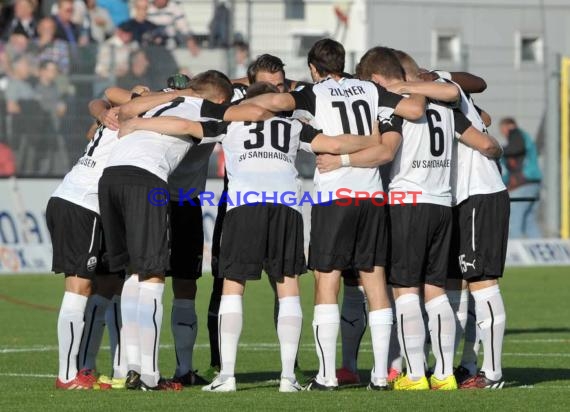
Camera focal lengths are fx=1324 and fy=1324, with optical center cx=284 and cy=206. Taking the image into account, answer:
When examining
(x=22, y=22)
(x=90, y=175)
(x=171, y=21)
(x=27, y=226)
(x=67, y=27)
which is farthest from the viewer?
(x=171, y=21)

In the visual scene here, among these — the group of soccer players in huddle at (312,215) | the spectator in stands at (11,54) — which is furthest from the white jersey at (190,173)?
the spectator in stands at (11,54)

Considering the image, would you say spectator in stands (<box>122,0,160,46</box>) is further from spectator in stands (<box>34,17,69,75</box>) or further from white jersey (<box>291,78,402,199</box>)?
white jersey (<box>291,78,402,199</box>)

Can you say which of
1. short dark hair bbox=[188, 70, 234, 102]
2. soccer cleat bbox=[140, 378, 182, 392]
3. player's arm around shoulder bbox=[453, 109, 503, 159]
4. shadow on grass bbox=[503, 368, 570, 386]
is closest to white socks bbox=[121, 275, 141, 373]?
soccer cleat bbox=[140, 378, 182, 392]

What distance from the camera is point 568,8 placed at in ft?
93.5

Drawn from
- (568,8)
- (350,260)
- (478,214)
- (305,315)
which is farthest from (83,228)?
(568,8)

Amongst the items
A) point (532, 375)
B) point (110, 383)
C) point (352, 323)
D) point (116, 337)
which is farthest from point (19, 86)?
point (532, 375)

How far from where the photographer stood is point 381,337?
9500 mm

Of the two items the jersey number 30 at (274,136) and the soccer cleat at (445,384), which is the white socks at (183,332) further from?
the soccer cleat at (445,384)

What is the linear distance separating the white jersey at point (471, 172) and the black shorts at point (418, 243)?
37 centimetres

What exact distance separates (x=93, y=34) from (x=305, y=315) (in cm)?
1041

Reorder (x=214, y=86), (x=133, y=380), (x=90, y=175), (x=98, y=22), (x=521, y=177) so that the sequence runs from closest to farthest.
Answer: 1. (x=133, y=380)
2. (x=214, y=86)
3. (x=90, y=175)
4. (x=521, y=177)
5. (x=98, y=22)

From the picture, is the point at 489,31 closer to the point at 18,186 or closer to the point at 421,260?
the point at 18,186

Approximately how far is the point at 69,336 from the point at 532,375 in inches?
150

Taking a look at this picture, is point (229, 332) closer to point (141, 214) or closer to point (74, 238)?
point (141, 214)
